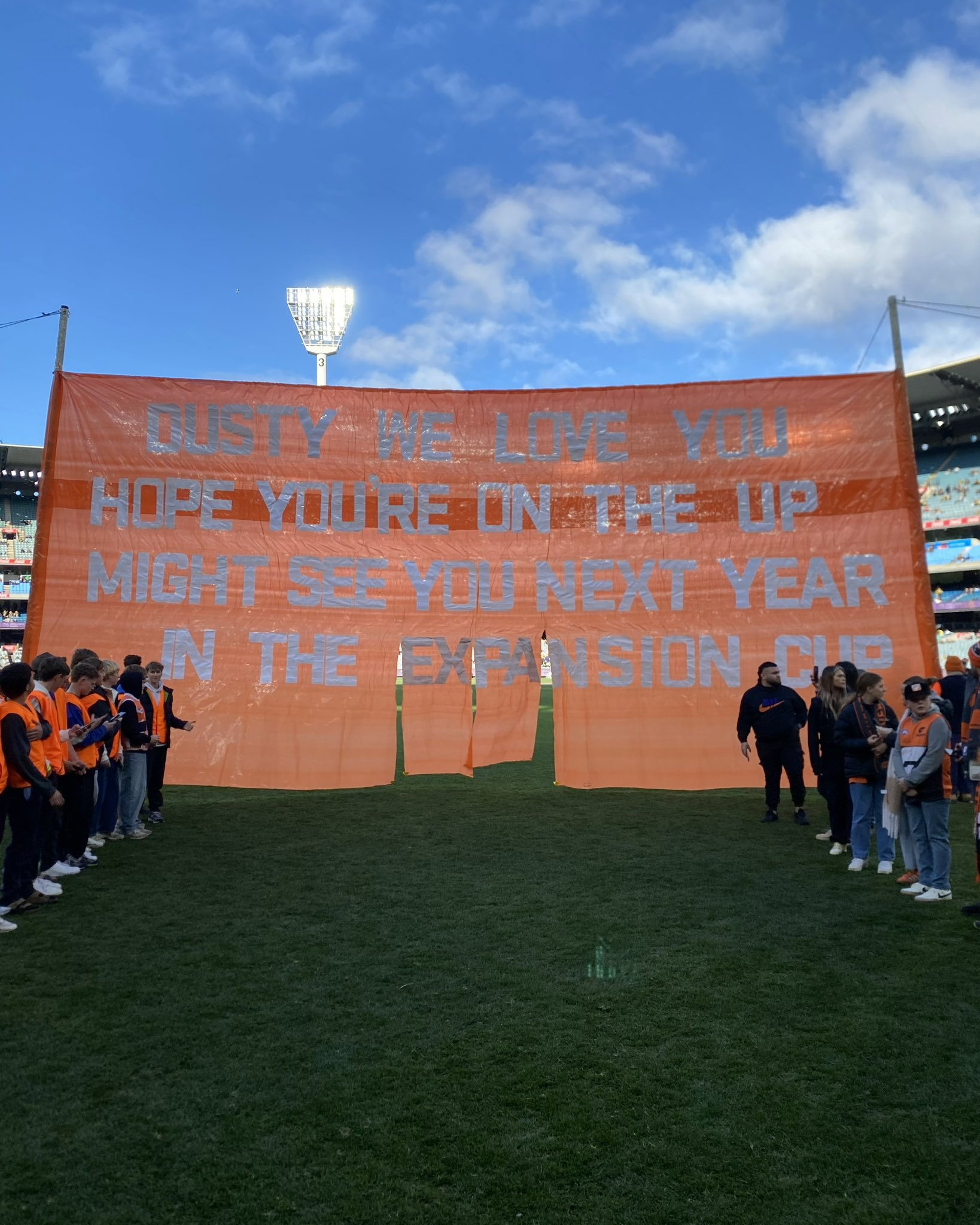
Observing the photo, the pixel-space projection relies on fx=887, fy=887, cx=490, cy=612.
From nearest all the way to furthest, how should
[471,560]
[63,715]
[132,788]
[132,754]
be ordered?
[63,715]
[132,754]
[132,788]
[471,560]

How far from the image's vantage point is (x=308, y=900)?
635 cm

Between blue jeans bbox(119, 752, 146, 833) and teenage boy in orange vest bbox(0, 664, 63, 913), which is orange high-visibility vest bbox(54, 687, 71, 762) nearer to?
teenage boy in orange vest bbox(0, 664, 63, 913)

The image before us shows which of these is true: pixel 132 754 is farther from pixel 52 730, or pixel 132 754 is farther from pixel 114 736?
pixel 52 730

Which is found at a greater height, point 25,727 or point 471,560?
point 471,560

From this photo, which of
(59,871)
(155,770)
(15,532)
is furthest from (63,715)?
(15,532)

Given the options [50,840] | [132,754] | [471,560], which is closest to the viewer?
[50,840]

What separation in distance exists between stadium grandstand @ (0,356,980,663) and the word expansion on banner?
35786 millimetres

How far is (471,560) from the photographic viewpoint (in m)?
10.0

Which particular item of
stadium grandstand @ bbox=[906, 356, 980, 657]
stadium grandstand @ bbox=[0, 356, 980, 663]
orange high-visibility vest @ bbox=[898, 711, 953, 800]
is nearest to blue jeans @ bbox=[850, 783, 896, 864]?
orange high-visibility vest @ bbox=[898, 711, 953, 800]

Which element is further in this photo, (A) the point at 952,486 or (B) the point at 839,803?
(A) the point at 952,486

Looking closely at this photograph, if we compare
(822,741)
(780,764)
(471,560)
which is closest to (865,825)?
(822,741)

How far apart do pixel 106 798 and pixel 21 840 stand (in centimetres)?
245

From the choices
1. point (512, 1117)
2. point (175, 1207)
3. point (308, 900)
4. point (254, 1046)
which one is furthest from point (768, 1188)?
point (308, 900)

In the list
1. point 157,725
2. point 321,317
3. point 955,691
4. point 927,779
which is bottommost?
point 927,779
